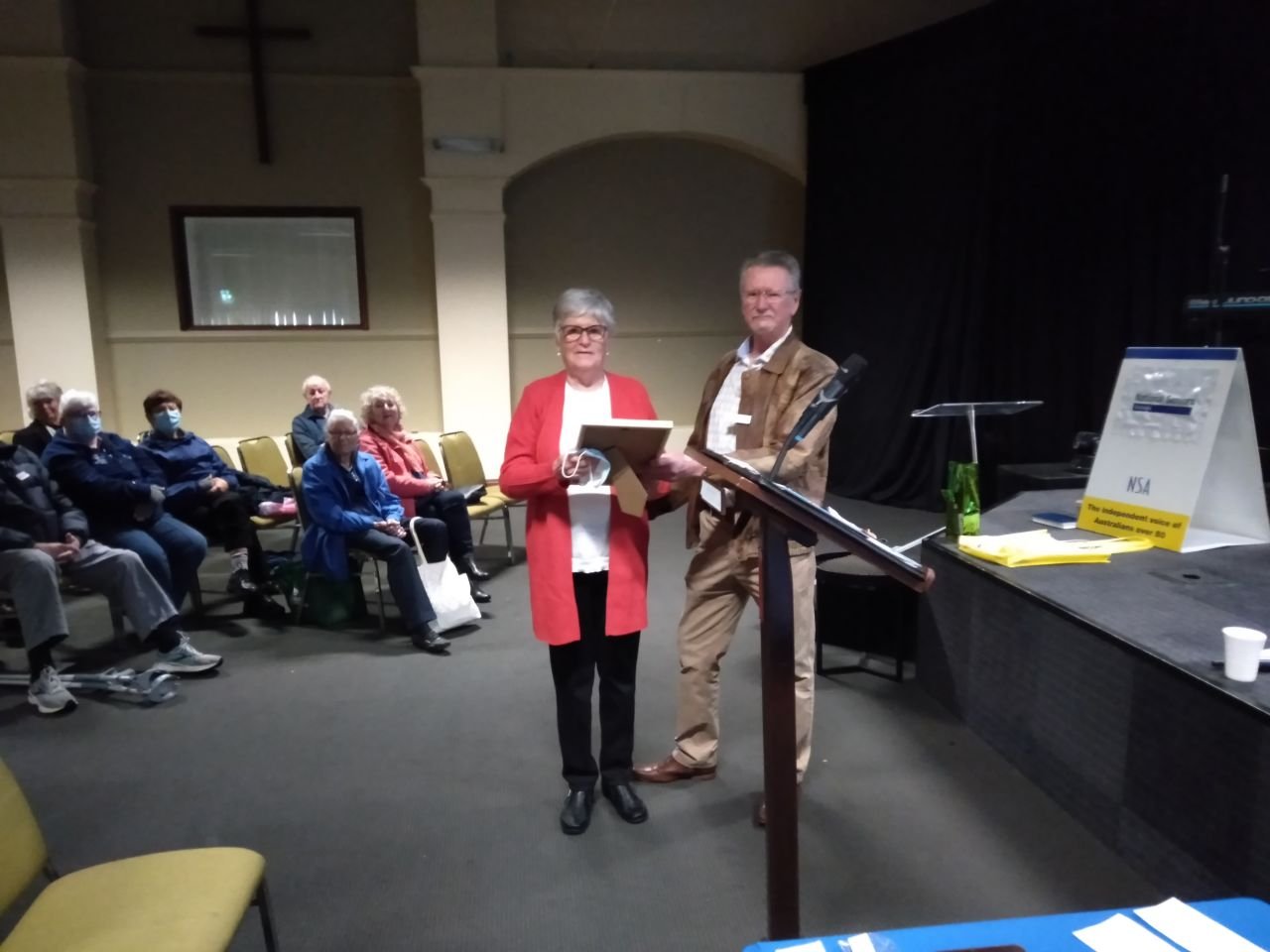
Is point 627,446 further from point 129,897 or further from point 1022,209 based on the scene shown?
point 1022,209

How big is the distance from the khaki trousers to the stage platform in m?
0.65

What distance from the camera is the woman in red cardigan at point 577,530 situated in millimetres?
1951

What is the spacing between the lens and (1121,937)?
3.25ft

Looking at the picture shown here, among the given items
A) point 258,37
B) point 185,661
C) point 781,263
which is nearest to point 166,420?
point 185,661

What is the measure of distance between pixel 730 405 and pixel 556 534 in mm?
596

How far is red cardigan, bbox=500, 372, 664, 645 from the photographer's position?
1.98m

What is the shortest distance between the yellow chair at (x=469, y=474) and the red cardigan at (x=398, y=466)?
54 centimetres

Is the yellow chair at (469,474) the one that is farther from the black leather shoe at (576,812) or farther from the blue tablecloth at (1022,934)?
the blue tablecloth at (1022,934)

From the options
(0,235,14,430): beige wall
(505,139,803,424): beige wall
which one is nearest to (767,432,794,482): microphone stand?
(505,139,803,424): beige wall

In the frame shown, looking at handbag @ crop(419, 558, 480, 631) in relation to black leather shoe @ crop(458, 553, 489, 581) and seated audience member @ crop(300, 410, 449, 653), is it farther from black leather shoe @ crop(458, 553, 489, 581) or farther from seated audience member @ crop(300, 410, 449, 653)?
black leather shoe @ crop(458, 553, 489, 581)

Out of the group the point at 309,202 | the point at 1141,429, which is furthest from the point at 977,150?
the point at 309,202

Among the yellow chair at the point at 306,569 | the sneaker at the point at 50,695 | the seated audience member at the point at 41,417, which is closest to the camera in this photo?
the sneaker at the point at 50,695

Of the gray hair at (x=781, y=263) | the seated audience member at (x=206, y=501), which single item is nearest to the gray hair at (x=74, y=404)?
the seated audience member at (x=206, y=501)

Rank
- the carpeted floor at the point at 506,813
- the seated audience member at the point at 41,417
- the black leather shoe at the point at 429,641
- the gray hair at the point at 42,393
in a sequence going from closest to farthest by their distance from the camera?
the carpeted floor at the point at 506,813, the black leather shoe at the point at 429,641, the seated audience member at the point at 41,417, the gray hair at the point at 42,393
